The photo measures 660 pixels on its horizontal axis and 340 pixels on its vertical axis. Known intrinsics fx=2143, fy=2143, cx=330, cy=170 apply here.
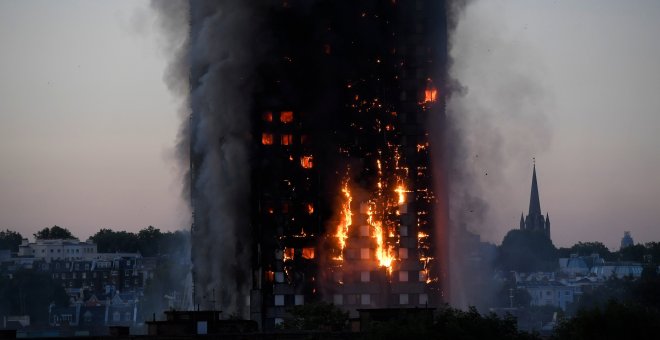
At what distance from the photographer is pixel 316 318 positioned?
7259 inches

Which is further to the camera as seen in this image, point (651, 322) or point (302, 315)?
point (302, 315)

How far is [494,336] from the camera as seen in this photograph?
506 feet

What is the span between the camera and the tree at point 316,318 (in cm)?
17875

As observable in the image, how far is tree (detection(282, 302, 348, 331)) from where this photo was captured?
7037 inches

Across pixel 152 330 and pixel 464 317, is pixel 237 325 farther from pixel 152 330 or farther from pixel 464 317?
pixel 464 317

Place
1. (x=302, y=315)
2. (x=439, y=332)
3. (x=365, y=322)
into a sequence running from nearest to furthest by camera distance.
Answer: (x=439, y=332) < (x=365, y=322) < (x=302, y=315)

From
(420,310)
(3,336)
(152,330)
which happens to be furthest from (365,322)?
(3,336)

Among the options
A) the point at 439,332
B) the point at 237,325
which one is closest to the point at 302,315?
the point at 237,325

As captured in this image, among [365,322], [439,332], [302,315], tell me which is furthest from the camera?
[302,315]

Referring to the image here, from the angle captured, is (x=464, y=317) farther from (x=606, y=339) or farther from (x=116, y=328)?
(x=116, y=328)

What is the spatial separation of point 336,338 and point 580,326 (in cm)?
1796

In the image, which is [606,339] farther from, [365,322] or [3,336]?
[3,336]

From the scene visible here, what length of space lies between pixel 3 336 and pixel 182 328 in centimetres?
1375

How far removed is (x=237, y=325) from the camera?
166 meters
